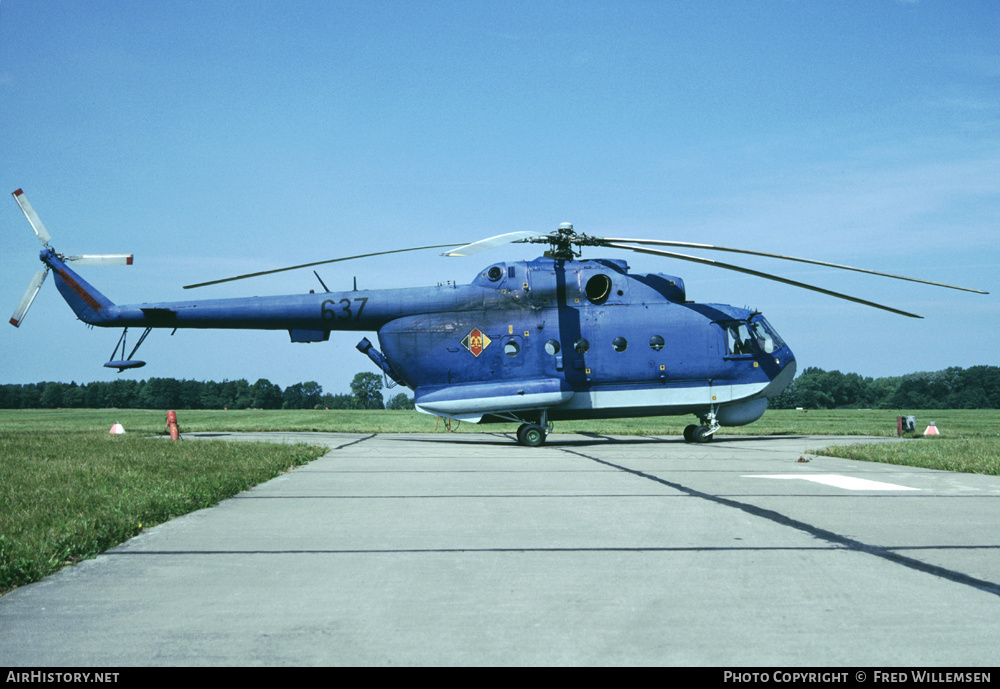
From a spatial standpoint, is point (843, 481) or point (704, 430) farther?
point (704, 430)

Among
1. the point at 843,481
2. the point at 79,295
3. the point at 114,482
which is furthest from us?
the point at 79,295

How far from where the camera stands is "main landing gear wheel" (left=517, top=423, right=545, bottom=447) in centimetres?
1905

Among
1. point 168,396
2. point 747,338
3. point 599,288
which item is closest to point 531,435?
point 599,288

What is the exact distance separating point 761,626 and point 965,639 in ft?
2.57

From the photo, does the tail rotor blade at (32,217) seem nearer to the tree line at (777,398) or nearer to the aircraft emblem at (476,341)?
the aircraft emblem at (476,341)

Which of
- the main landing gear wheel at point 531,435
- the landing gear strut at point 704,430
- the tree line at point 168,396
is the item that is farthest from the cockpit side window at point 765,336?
the tree line at point 168,396

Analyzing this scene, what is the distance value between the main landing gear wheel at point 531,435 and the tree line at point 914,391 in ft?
159

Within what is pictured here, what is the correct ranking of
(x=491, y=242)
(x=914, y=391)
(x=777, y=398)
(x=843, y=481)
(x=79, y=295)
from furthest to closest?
(x=914, y=391), (x=777, y=398), (x=79, y=295), (x=491, y=242), (x=843, y=481)

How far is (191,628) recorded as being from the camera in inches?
139

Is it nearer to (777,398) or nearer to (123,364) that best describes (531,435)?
(123,364)

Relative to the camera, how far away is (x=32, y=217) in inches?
939

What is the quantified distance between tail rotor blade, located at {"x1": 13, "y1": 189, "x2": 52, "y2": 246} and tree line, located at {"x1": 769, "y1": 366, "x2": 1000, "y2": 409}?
53.0 metres

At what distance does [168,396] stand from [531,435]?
61686 mm

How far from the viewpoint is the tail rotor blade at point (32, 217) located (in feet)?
76.9
